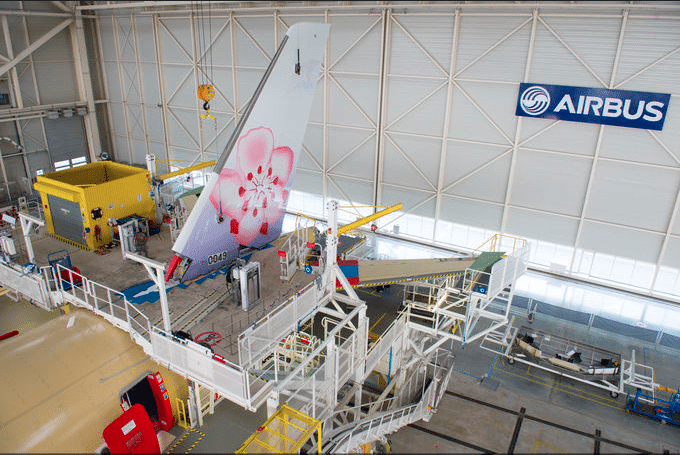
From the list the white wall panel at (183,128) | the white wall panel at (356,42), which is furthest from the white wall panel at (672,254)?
the white wall panel at (183,128)

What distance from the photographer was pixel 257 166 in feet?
59.3

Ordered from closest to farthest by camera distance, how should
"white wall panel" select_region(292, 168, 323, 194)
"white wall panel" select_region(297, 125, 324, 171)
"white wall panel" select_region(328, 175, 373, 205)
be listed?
"white wall panel" select_region(328, 175, 373, 205), "white wall panel" select_region(297, 125, 324, 171), "white wall panel" select_region(292, 168, 323, 194)

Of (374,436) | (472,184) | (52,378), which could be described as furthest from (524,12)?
(52,378)

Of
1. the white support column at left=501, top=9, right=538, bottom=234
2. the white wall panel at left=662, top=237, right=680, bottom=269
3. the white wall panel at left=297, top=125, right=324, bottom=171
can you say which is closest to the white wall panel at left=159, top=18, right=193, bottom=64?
the white wall panel at left=297, top=125, right=324, bottom=171

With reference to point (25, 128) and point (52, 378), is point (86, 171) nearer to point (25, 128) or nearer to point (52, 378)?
point (52, 378)

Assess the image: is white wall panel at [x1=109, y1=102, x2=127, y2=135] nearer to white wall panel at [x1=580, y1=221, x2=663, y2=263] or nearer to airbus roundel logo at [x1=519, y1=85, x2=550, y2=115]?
airbus roundel logo at [x1=519, y1=85, x2=550, y2=115]

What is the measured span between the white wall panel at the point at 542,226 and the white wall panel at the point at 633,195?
5.28 feet

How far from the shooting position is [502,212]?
30688 mm

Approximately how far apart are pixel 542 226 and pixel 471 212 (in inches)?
176

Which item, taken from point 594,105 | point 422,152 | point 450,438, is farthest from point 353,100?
point 450,438

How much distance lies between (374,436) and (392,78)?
2242 centimetres

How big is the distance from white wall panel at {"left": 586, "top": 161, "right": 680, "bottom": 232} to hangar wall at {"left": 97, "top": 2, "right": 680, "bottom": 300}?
64mm

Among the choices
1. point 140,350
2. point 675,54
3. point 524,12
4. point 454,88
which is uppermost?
point 524,12

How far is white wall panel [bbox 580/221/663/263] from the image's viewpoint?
2727 cm
